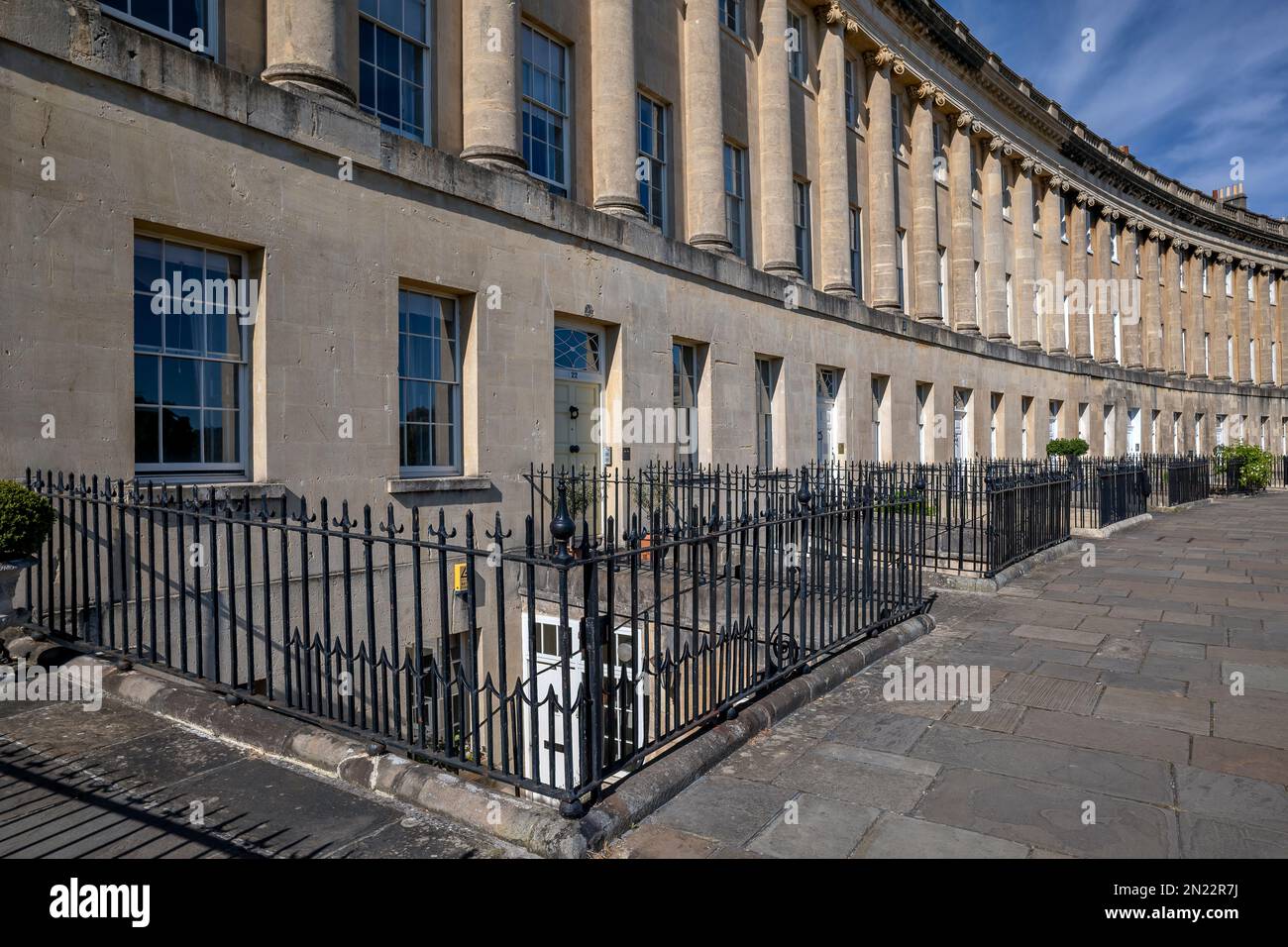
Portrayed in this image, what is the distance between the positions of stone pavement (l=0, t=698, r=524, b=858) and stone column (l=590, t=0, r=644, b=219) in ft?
35.3

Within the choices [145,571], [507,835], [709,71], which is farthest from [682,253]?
[507,835]

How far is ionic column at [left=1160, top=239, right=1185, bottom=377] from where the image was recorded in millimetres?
41000

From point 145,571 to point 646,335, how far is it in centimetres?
837

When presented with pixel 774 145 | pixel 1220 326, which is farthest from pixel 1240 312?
Result: pixel 774 145

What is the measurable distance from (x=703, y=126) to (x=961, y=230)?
13.8 meters

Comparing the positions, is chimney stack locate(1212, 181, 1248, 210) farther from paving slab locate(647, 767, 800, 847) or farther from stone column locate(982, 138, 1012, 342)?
paving slab locate(647, 767, 800, 847)

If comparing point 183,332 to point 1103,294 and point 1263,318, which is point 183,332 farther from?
point 1263,318

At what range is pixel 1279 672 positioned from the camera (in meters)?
6.96

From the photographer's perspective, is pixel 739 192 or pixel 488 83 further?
pixel 739 192

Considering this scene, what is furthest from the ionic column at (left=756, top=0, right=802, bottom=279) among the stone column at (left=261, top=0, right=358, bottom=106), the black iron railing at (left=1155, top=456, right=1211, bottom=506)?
the black iron railing at (left=1155, top=456, right=1211, bottom=506)

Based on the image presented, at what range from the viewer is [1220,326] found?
44.4 m
